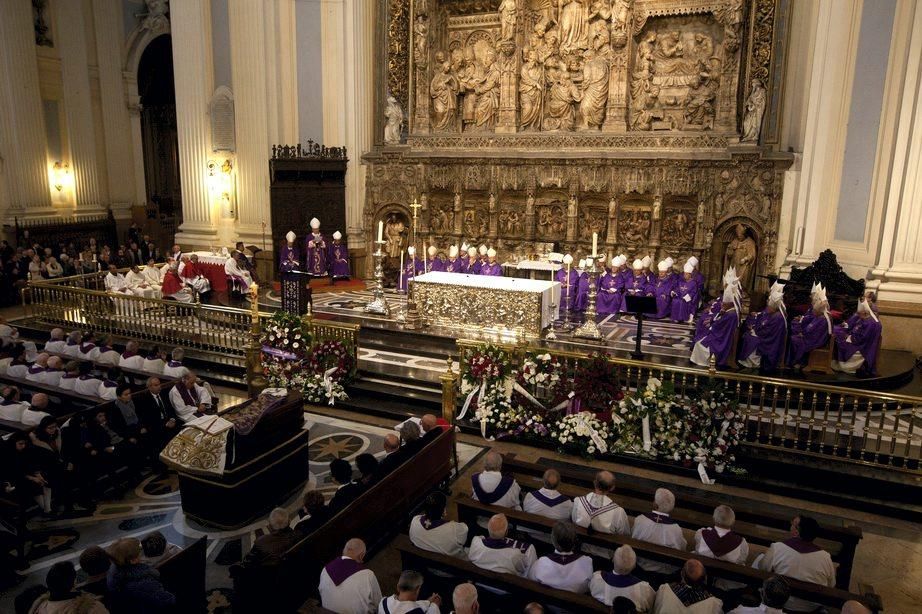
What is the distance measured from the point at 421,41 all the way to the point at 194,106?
6.17 m

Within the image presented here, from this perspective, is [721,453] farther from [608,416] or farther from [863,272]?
[863,272]

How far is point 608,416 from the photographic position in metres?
8.46

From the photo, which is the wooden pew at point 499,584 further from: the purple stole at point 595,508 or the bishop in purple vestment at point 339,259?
the bishop in purple vestment at point 339,259

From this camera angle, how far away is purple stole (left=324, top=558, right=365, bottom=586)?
4621 millimetres

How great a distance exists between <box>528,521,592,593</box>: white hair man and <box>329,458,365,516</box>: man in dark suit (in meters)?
1.79

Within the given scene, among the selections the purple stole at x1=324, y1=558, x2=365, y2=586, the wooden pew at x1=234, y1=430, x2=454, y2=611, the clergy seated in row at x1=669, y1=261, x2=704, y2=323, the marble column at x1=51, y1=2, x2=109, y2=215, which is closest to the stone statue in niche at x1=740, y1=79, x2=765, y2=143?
the clergy seated in row at x1=669, y1=261, x2=704, y2=323

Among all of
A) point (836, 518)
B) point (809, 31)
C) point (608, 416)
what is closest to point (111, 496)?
point (608, 416)

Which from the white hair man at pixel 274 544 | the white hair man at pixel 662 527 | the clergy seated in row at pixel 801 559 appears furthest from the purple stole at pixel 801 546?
the white hair man at pixel 274 544

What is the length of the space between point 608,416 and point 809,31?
10.2 meters

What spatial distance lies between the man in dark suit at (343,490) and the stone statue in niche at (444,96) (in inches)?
523

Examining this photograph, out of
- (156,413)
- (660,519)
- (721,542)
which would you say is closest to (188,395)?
(156,413)

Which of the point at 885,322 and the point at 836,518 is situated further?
the point at 885,322

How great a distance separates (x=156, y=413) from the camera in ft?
26.7

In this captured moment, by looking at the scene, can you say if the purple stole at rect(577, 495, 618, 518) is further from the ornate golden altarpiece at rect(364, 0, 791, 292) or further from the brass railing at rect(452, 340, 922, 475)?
the ornate golden altarpiece at rect(364, 0, 791, 292)
